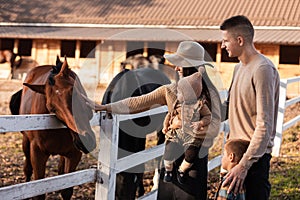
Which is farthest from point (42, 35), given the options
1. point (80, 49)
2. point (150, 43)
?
point (150, 43)

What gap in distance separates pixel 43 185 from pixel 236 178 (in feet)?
4.70

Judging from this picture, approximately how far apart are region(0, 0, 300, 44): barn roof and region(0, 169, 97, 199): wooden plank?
15626 millimetres

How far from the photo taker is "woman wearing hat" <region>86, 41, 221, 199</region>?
3438 mm

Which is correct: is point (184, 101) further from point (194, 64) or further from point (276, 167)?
point (276, 167)

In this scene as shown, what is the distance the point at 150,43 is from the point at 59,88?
1858cm

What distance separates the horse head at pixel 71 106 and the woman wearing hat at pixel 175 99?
0.11m

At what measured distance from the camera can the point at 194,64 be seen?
341 centimetres

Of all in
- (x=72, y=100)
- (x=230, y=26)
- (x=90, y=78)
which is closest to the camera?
(x=230, y=26)

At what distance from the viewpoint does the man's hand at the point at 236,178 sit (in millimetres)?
2883

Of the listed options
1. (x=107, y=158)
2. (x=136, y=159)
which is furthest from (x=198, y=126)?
(x=136, y=159)

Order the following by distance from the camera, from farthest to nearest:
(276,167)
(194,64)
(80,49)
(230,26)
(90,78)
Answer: (80,49)
(90,78)
(276,167)
(194,64)
(230,26)

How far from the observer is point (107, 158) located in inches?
160

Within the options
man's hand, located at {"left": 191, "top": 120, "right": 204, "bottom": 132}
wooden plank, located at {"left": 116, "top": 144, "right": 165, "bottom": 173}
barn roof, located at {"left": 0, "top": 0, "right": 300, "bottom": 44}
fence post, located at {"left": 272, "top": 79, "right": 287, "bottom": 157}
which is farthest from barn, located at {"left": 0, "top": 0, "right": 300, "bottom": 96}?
man's hand, located at {"left": 191, "top": 120, "right": 204, "bottom": 132}

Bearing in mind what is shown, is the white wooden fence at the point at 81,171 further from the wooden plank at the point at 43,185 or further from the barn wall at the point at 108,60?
the barn wall at the point at 108,60
